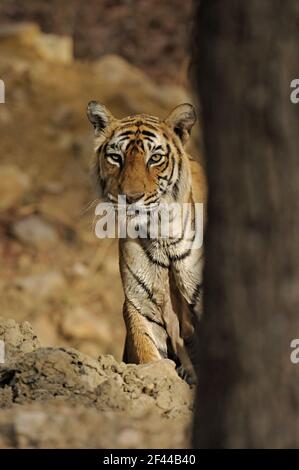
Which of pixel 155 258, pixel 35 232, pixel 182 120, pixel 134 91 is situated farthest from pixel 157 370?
pixel 134 91

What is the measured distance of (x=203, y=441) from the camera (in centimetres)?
364

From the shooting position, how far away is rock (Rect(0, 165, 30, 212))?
1173 centimetres

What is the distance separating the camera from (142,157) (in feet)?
22.5

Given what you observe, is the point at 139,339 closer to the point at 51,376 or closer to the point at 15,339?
the point at 15,339

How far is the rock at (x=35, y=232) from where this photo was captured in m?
11.5

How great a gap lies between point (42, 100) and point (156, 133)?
225 inches

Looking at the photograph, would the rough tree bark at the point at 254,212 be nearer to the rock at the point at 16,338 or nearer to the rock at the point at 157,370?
the rock at the point at 157,370

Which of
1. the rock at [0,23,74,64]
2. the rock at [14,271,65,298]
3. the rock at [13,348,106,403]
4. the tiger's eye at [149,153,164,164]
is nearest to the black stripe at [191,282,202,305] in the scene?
the tiger's eye at [149,153,164,164]

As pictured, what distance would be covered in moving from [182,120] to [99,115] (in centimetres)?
48
